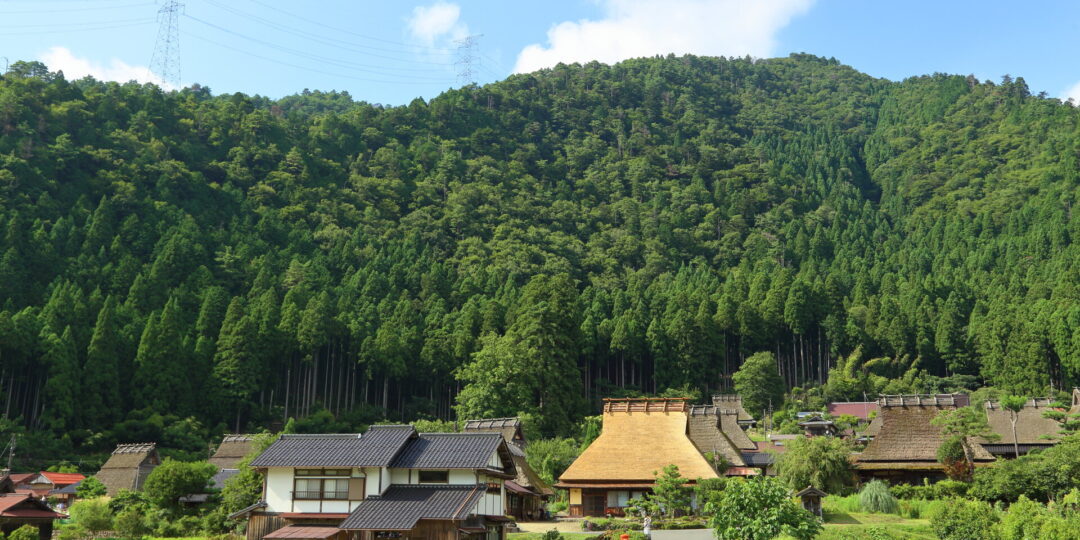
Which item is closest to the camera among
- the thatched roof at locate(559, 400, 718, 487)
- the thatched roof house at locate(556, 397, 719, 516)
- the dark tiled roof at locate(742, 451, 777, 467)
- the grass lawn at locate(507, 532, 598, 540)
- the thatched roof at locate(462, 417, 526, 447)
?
the grass lawn at locate(507, 532, 598, 540)

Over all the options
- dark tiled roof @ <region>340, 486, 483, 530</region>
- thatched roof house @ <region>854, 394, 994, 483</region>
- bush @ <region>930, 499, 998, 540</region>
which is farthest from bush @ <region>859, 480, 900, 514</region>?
dark tiled roof @ <region>340, 486, 483, 530</region>

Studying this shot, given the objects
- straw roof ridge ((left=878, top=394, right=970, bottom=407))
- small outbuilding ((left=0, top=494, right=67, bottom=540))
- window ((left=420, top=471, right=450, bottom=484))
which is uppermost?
straw roof ridge ((left=878, top=394, right=970, bottom=407))

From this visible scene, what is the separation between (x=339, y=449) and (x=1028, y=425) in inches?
1584

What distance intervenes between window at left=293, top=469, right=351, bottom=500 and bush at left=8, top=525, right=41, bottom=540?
9.29m

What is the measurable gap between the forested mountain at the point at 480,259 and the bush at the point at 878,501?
28.2 metres

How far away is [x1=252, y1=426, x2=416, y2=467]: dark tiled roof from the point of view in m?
32.2

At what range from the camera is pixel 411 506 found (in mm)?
31188

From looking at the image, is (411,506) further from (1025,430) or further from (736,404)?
(736,404)

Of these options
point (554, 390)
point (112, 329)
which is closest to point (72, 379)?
point (112, 329)

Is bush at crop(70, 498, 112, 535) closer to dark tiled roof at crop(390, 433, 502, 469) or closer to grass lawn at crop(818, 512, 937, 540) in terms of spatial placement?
dark tiled roof at crop(390, 433, 502, 469)

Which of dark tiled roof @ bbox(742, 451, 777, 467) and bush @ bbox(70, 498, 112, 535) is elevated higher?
dark tiled roof @ bbox(742, 451, 777, 467)

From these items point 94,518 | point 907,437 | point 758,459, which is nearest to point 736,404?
point 758,459

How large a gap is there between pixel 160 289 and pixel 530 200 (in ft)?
200

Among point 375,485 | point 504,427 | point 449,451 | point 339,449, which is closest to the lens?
point 375,485
